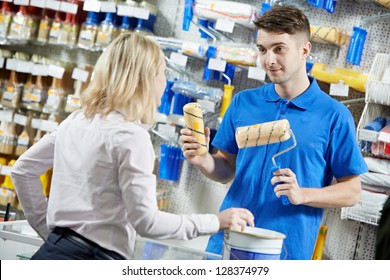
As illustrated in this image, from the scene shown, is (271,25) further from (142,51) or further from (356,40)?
(356,40)

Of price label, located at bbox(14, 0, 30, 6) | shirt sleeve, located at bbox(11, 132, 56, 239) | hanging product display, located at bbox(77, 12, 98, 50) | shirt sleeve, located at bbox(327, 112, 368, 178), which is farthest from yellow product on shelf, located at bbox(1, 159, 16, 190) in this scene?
shirt sleeve, located at bbox(327, 112, 368, 178)

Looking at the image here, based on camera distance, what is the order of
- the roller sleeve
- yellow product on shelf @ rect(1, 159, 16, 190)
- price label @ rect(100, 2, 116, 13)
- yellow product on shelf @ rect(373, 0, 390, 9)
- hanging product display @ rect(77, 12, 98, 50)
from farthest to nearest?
yellow product on shelf @ rect(1, 159, 16, 190) → hanging product display @ rect(77, 12, 98, 50) → price label @ rect(100, 2, 116, 13) → yellow product on shelf @ rect(373, 0, 390, 9) → the roller sleeve

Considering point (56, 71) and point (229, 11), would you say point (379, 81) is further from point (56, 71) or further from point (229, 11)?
point (56, 71)

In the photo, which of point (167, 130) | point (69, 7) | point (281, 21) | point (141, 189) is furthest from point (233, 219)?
point (69, 7)

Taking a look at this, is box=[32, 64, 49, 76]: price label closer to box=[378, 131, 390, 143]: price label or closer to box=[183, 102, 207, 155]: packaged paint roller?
box=[378, 131, 390, 143]: price label

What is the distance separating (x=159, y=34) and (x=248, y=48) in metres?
0.85

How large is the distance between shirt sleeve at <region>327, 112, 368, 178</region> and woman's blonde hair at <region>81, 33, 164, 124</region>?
892 millimetres

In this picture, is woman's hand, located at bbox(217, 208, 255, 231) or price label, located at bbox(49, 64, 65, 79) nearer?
woman's hand, located at bbox(217, 208, 255, 231)

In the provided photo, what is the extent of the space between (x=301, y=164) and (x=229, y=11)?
1.92m

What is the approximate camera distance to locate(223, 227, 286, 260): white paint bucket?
1898mm

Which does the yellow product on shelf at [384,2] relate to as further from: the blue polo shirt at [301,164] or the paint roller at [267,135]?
the paint roller at [267,135]

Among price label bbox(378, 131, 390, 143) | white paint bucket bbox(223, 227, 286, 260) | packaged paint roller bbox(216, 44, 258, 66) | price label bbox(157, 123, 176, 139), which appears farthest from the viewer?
price label bbox(157, 123, 176, 139)

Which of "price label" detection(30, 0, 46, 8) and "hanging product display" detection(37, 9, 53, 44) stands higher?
"price label" detection(30, 0, 46, 8)

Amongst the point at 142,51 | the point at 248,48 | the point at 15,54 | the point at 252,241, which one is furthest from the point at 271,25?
the point at 15,54
